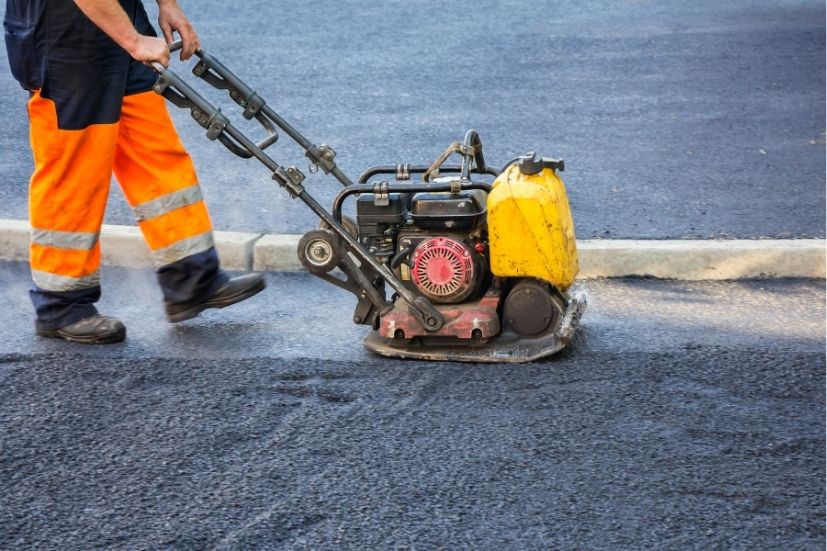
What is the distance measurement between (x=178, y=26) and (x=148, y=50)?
387 mm

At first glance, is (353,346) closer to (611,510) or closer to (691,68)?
(611,510)

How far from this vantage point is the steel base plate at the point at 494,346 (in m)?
4.35

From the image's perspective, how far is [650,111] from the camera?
7781 millimetres

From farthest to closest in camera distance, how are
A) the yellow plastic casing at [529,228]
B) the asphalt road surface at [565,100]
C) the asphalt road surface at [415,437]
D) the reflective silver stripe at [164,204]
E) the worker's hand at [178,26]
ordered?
1. the asphalt road surface at [565,100]
2. the reflective silver stripe at [164,204]
3. the worker's hand at [178,26]
4. the yellow plastic casing at [529,228]
5. the asphalt road surface at [415,437]

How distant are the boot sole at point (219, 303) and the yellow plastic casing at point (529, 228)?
112 centimetres

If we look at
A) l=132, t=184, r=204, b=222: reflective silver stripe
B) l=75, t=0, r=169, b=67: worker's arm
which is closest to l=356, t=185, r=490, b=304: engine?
l=132, t=184, r=204, b=222: reflective silver stripe

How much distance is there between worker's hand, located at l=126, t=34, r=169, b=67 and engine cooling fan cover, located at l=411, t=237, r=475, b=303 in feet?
3.74

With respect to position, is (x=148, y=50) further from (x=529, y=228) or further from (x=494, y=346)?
(x=494, y=346)

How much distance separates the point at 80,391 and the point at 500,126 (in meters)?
3.85

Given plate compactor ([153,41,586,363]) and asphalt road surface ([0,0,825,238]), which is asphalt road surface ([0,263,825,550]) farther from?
asphalt road surface ([0,0,825,238])

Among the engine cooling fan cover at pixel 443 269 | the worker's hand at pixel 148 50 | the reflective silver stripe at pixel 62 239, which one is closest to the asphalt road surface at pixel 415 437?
the engine cooling fan cover at pixel 443 269

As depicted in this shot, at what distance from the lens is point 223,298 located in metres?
4.99

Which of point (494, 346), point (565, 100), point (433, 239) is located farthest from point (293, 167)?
point (565, 100)

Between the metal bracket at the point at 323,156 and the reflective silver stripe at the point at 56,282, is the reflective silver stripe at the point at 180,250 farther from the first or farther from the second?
the metal bracket at the point at 323,156
